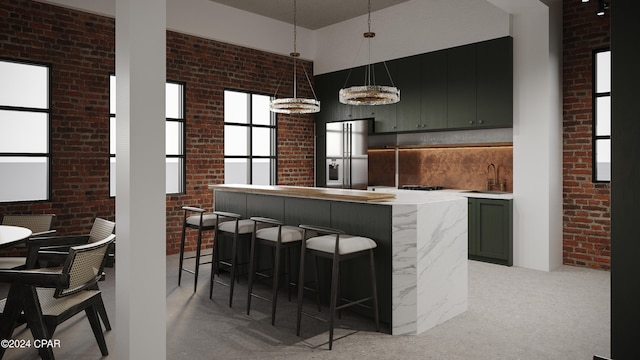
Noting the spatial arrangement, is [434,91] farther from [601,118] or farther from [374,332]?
[374,332]

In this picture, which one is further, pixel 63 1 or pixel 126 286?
pixel 63 1

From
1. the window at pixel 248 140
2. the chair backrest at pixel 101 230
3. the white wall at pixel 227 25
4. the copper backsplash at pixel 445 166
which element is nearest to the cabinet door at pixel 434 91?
the copper backsplash at pixel 445 166

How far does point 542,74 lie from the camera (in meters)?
5.62

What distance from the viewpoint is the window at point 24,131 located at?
5293 mm

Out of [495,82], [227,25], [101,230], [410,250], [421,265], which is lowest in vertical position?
[421,265]

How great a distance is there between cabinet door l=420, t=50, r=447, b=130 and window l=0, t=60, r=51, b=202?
5.05m

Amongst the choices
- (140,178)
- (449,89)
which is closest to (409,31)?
(449,89)

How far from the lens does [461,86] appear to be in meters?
6.27

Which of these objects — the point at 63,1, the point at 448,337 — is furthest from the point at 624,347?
the point at 63,1

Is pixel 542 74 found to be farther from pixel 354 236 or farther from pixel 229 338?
pixel 229 338

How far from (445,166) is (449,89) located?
1267mm

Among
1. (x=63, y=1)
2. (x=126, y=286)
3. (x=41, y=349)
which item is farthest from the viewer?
(x=63, y=1)

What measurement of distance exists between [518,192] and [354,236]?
10.2ft

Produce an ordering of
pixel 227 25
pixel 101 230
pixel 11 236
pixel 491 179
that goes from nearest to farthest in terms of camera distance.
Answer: pixel 11 236 < pixel 101 230 < pixel 491 179 < pixel 227 25
